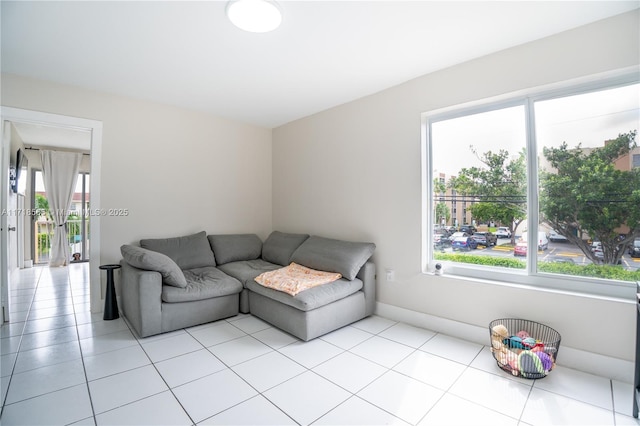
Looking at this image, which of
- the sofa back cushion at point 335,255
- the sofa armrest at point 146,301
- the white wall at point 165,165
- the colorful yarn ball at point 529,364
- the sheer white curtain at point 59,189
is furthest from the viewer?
the sheer white curtain at point 59,189

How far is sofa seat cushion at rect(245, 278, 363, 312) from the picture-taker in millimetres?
2543

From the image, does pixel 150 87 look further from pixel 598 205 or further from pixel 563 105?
pixel 598 205

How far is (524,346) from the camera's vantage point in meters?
2.05

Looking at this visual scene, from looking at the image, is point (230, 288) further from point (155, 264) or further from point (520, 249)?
point (520, 249)

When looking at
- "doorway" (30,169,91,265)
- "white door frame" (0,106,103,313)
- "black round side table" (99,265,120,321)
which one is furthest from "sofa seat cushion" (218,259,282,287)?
"doorway" (30,169,91,265)

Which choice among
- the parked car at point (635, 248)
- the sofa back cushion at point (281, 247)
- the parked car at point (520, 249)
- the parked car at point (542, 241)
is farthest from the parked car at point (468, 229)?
the sofa back cushion at point (281, 247)

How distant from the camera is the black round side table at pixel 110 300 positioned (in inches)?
120

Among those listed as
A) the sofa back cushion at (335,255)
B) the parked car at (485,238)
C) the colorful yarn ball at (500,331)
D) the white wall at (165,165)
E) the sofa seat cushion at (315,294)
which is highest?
the white wall at (165,165)

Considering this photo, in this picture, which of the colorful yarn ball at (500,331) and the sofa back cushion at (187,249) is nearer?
the colorful yarn ball at (500,331)

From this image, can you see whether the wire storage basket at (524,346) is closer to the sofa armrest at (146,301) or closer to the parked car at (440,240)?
the parked car at (440,240)

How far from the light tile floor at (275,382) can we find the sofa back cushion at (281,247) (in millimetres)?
1134

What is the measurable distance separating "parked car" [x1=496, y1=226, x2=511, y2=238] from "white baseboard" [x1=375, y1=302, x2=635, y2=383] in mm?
809

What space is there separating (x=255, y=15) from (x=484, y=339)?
10.0 feet

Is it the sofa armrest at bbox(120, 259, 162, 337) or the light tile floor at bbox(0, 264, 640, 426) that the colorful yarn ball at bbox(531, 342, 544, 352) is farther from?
the sofa armrest at bbox(120, 259, 162, 337)
